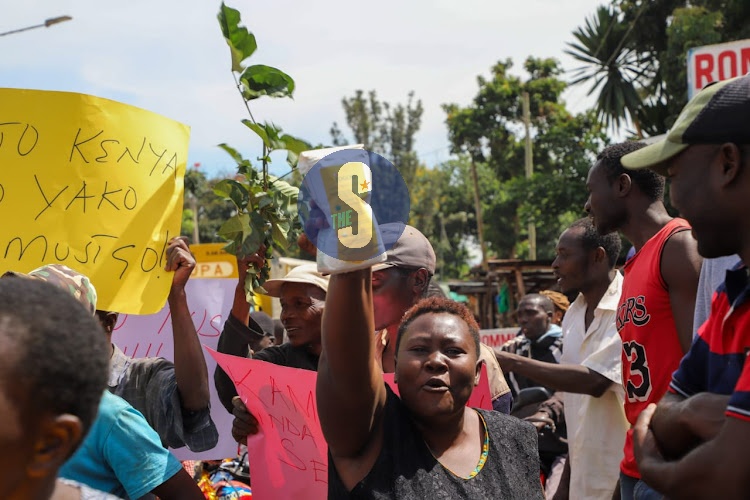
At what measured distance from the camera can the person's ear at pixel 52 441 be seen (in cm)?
136

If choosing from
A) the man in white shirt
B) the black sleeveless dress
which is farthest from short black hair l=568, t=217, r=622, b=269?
the black sleeveless dress

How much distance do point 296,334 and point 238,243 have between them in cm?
43

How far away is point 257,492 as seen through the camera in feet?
9.25

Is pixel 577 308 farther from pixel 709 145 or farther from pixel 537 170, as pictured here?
pixel 537 170

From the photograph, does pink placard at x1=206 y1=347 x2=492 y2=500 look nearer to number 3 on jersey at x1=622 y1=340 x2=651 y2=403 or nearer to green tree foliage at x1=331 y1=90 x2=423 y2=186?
number 3 on jersey at x1=622 y1=340 x2=651 y2=403

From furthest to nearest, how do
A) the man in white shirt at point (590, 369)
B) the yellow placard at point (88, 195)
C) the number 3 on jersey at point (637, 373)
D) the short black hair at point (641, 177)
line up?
the man in white shirt at point (590, 369) < the short black hair at point (641, 177) < the number 3 on jersey at point (637, 373) < the yellow placard at point (88, 195)

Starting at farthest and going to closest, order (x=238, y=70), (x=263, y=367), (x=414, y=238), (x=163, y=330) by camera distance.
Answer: (x=163, y=330)
(x=414, y=238)
(x=238, y=70)
(x=263, y=367)

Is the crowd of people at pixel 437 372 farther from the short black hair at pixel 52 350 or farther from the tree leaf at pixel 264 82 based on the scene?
the tree leaf at pixel 264 82

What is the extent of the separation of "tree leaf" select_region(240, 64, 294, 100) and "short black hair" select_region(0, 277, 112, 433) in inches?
66.7

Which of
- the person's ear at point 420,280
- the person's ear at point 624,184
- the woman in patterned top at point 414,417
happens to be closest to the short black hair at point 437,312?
the woman in patterned top at point 414,417

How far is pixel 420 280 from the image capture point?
3172 mm

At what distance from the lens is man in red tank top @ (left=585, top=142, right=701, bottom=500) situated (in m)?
2.93

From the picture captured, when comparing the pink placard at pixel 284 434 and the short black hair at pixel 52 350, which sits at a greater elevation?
the short black hair at pixel 52 350

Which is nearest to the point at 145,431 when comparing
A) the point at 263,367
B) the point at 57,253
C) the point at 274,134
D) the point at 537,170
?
the point at 263,367
